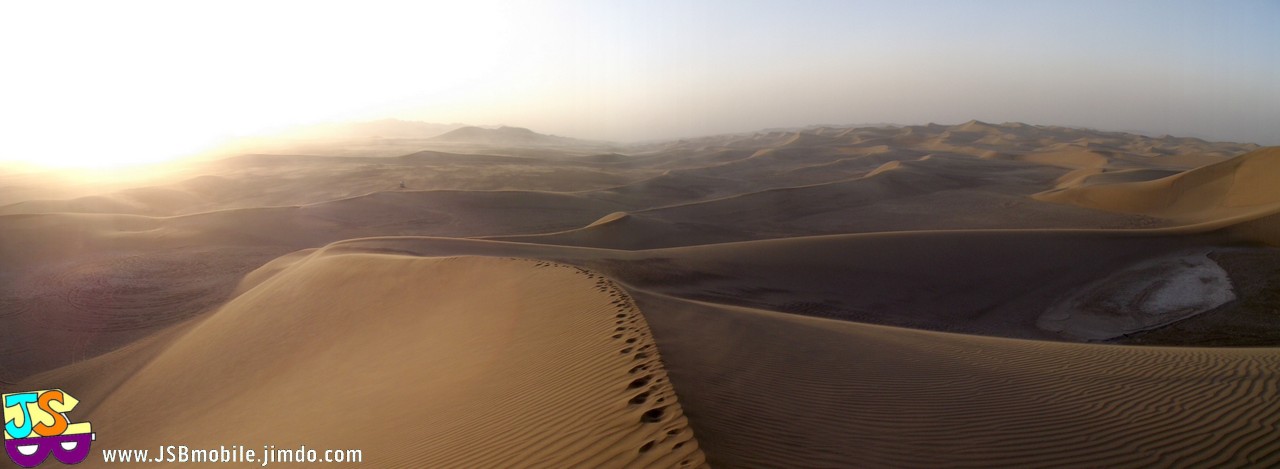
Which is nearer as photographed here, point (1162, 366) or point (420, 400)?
point (420, 400)

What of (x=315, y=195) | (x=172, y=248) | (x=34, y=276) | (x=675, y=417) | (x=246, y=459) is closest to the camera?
(x=675, y=417)

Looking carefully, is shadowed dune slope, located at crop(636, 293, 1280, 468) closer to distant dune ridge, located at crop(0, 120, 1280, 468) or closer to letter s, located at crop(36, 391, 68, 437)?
distant dune ridge, located at crop(0, 120, 1280, 468)

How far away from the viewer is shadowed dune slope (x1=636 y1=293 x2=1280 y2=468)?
4094 millimetres

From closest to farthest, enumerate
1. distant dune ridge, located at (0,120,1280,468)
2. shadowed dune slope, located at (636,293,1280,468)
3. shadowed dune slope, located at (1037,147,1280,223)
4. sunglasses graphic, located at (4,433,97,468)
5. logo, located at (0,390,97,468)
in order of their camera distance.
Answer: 1. shadowed dune slope, located at (636,293,1280,468)
2. distant dune ridge, located at (0,120,1280,468)
3. logo, located at (0,390,97,468)
4. sunglasses graphic, located at (4,433,97,468)
5. shadowed dune slope, located at (1037,147,1280,223)

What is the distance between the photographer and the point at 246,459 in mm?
5684

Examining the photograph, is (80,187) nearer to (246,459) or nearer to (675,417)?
(246,459)

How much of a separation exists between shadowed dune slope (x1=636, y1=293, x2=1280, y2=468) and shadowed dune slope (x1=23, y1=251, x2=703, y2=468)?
0.57 metres

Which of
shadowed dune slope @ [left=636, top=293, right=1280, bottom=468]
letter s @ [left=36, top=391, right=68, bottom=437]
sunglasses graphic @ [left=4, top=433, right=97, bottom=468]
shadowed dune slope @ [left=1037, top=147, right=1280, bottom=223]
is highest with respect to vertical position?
shadowed dune slope @ [left=1037, top=147, right=1280, bottom=223]

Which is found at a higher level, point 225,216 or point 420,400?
point 225,216

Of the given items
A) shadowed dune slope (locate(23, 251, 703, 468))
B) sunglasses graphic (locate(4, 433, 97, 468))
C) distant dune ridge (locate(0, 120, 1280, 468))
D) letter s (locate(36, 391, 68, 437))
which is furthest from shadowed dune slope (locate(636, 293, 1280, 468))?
letter s (locate(36, 391, 68, 437))

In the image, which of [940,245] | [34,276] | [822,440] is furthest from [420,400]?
[34,276]

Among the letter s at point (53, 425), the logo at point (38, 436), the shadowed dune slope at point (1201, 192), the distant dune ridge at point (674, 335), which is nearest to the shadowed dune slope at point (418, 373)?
the distant dune ridge at point (674, 335)

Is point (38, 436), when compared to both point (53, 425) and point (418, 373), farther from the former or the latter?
point (418, 373)

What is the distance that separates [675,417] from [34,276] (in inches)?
828
